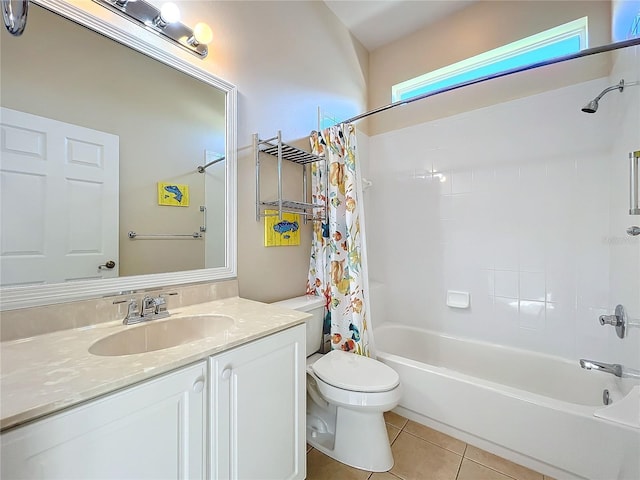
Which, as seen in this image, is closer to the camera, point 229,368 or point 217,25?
point 229,368

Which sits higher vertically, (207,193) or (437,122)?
(437,122)

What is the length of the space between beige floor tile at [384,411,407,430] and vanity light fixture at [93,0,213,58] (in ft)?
7.86

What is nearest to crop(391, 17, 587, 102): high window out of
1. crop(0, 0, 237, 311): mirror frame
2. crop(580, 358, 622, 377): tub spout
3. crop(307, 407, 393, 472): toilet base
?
crop(0, 0, 237, 311): mirror frame

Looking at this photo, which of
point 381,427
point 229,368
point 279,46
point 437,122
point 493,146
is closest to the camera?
point 229,368

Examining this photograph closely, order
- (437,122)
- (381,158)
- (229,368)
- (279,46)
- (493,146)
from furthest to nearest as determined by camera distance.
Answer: (381,158), (437,122), (493,146), (279,46), (229,368)

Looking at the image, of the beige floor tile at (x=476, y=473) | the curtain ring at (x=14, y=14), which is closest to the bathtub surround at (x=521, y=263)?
the beige floor tile at (x=476, y=473)

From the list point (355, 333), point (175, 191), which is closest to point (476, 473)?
point (355, 333)

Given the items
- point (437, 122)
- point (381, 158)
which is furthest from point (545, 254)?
point (381, 158)

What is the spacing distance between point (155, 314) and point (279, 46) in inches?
69.6

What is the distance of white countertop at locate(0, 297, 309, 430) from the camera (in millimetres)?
562

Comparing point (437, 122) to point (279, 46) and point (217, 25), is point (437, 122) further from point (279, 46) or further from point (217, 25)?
point (217, 25)

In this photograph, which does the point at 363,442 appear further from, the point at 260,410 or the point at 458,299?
the point at 458,299

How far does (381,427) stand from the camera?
1422 mm

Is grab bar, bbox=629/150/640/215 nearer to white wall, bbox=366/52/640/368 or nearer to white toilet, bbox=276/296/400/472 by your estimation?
white wall, bbox=366/52/640/368
